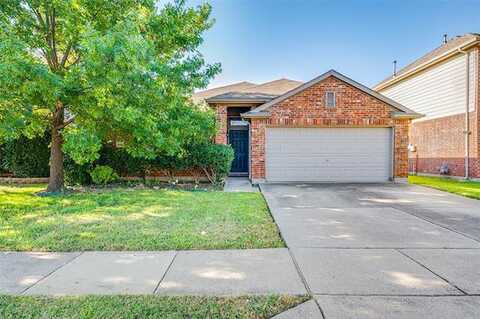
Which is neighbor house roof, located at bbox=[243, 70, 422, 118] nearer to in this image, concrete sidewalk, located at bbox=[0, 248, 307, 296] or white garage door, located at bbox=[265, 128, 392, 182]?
white garage door, located at bbox=[265, 128, 392, 182]

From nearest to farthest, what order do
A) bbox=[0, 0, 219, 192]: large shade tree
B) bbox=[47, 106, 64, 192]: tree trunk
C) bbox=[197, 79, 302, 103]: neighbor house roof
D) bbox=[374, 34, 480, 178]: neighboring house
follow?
bbox=[0, 0, 219, 192]: large shade tree, bbox=[47, 106, 64, 192]: tree trunk, bbox=[374, 34, 480, 178]: neighboring house, bbox=[197, 79, 302, 103]: neighbor house roof

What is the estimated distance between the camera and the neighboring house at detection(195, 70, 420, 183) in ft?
39.9

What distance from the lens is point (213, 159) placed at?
11.8 metres

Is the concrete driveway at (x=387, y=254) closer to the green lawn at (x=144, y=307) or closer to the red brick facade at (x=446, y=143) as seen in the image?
the green lawn at (x=144, y=307)

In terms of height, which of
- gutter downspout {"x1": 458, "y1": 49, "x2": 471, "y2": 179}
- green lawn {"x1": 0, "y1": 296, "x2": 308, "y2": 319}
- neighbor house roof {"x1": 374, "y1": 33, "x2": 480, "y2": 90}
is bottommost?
green lawn {"x1": 0, "y1": 296, "x2": 308, "y2": 319}

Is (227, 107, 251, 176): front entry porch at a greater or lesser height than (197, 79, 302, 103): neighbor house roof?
lesser

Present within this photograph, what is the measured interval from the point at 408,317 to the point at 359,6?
1636 cm

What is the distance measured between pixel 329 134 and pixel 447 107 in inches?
275

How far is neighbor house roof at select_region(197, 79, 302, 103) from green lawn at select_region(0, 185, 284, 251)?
6.28 metres

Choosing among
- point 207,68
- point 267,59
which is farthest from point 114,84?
point 267,59

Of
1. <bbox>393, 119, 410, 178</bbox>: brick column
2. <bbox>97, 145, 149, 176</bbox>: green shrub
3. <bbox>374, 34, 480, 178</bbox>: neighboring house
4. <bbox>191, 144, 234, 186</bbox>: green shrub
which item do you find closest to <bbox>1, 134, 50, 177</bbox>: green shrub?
<bbox>97, 145, 149, 176</bbox>: green shrub

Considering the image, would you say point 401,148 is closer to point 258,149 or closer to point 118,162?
point 258,149

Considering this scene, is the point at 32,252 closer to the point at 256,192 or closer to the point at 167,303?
the point at 167,303

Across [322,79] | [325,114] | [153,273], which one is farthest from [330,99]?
[153,273]
